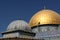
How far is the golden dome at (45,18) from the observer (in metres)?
43.5

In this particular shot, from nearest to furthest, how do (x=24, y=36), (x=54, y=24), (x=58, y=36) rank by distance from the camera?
(x=24, y=36) < (x=58, y=36) < (x=54, y=24)

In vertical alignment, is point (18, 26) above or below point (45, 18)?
below

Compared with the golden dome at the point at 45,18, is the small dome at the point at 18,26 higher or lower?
lower

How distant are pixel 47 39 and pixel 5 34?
7.06 metres

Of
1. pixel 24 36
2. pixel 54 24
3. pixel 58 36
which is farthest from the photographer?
pixel 54 24

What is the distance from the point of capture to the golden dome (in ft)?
143

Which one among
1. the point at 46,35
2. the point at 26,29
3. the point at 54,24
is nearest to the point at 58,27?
the point at 54,24

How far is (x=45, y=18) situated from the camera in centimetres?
4388

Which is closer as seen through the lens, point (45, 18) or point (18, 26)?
point (18, 26)

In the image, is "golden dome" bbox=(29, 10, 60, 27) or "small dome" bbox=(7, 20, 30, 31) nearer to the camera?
"small dome" bbox=(7, 20, 30, 31)

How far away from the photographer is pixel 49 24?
142 feet

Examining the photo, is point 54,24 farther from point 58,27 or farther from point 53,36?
point 53,36

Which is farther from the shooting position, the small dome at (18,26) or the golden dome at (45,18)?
the golden dome at (45,18)

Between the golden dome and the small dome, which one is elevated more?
the golden dome
